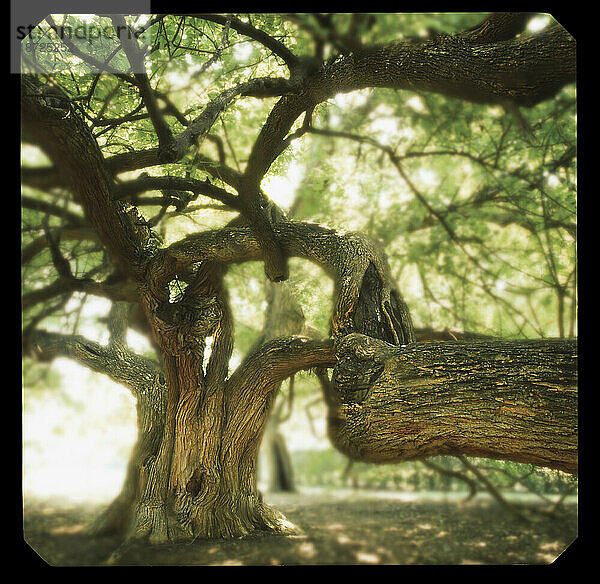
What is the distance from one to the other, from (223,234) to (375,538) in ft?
6.06

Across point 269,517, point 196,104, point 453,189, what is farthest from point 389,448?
point 196,104

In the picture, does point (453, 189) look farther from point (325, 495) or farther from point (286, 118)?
point (325, 495)

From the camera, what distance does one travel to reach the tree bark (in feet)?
7.80

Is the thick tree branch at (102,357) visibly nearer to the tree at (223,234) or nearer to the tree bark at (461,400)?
the tree at (223,234)

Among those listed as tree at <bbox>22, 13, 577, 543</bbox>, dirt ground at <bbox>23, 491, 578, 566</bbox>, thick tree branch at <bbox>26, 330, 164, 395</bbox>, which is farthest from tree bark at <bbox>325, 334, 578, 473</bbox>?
thick tree branch at <bbox>26, 330, 164, 395</bbox>

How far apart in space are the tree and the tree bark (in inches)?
0.5

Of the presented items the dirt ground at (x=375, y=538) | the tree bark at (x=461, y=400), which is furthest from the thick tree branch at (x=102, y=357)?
the tree bark at (x=461, y=400)

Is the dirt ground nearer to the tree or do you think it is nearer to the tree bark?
the tree

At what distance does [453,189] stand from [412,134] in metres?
0.37

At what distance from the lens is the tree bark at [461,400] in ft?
7.80

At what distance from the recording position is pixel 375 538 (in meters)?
2.81

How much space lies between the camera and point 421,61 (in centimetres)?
290

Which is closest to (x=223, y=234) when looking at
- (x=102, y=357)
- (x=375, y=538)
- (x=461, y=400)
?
(x=102, y=357)

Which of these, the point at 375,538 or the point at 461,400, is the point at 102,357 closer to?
the point at 375,538
